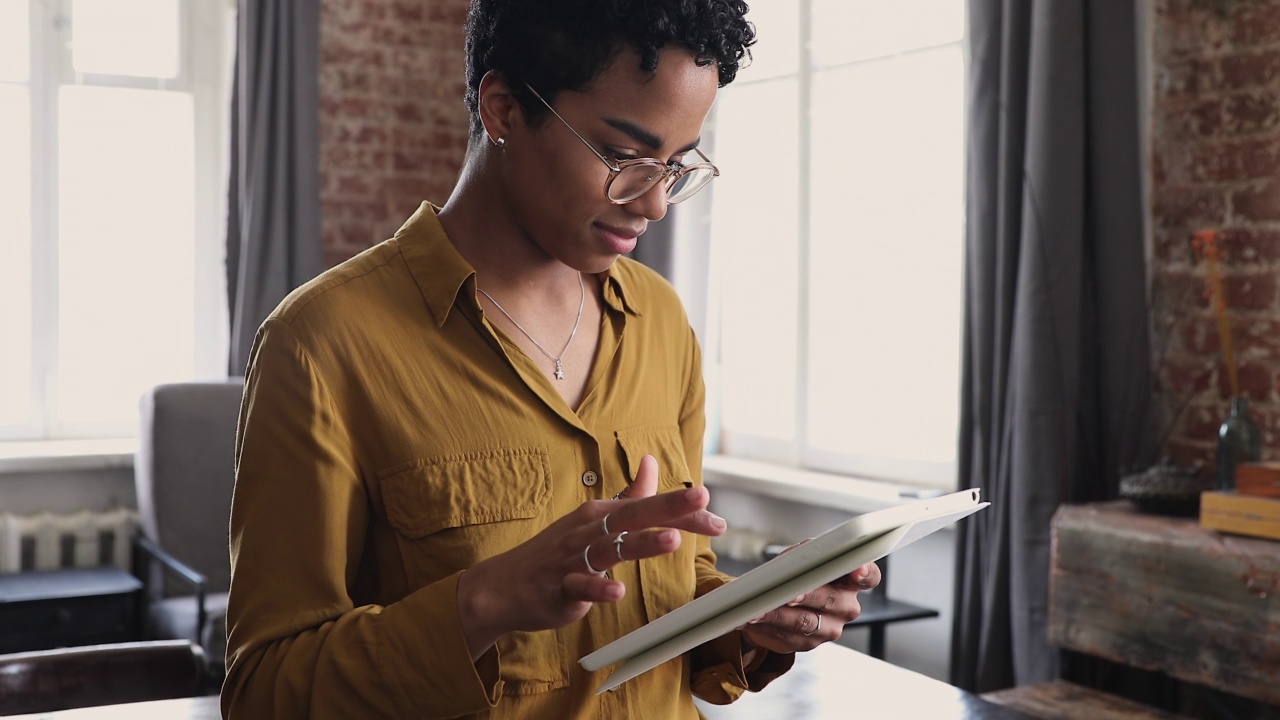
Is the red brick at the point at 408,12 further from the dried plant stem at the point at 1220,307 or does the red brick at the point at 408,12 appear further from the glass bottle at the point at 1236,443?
the glass bottle at the point at 1236,443

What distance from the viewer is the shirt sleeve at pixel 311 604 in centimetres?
105

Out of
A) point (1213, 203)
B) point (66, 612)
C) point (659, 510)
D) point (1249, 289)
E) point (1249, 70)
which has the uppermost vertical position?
point (1249, 70)

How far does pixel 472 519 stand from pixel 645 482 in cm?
18

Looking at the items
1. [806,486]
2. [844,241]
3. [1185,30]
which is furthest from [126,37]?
[1185,30]

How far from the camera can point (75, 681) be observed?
2068 mm

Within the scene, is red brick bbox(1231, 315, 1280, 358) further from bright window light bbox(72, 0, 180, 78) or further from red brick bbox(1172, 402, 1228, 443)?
bright window light bbox(72, 0, 180, 78)

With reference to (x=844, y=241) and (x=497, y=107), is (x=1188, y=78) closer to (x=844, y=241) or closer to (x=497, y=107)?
(x=844, y=241)

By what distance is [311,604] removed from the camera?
1.08 m

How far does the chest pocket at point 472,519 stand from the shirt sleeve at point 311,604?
0.06 metres

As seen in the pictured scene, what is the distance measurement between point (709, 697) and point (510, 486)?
15.1 inches

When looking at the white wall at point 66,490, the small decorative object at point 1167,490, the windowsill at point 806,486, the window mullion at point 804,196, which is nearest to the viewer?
the small decorative object at point 1167,490

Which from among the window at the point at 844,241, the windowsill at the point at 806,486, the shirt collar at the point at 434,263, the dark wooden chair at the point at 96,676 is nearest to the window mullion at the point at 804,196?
the window at the point at 844,241

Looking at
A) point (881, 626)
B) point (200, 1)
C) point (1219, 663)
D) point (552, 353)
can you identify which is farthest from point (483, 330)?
point (200, 1)

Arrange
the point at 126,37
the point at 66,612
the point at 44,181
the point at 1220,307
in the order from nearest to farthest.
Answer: the point at 1220,307, the point at 66,612, the point at 44,181, the point at 126,37
